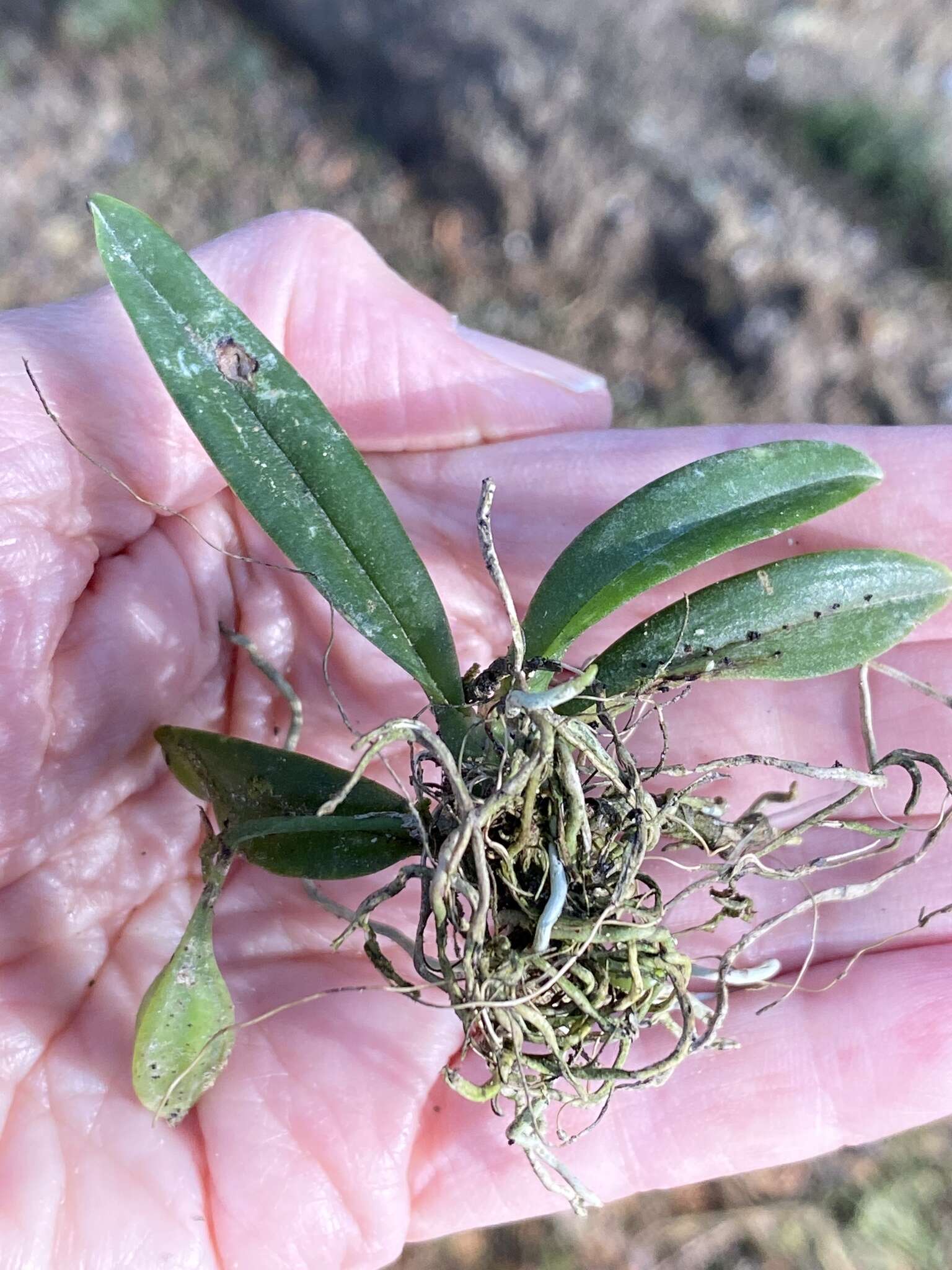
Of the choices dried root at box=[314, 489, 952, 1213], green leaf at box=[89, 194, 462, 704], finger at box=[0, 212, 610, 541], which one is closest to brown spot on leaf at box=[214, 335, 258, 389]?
green leaf at box=[89, 194, 462, 704]

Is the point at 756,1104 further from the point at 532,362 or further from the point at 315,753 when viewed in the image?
the point at 532,362

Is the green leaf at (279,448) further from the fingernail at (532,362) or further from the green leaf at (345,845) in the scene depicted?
the fingernail at (532,362)

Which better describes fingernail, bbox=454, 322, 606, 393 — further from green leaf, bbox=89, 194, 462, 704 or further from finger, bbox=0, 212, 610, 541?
green leaf, bbox=89, 194, 462, 704

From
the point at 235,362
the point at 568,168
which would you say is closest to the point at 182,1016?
the point at 235,362

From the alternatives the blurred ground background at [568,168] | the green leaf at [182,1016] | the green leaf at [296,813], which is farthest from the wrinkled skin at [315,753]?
the blurred ground background at [568,168]

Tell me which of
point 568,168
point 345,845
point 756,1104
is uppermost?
point 568,168

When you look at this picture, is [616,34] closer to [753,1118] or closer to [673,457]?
[673,457]
